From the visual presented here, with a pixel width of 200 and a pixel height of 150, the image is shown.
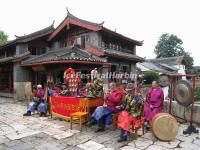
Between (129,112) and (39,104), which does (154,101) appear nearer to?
(129,112)

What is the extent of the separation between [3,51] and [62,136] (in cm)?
1577

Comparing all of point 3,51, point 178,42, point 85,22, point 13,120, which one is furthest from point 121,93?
point 178,42

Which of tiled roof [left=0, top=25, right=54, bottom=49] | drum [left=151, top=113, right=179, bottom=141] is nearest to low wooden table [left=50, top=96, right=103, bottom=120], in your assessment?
drum [left=151, top=113, right=179, bottom=141]

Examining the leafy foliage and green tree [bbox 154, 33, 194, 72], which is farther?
green tree [bbox 154, 33, 194, 72]

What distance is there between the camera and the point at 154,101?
259 inches

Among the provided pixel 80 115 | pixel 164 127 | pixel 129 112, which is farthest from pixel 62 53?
pixel 164 127

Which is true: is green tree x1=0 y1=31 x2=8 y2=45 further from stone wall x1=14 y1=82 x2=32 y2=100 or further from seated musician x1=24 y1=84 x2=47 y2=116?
seated musician x1=24 y1=84 x2=47 y2=116

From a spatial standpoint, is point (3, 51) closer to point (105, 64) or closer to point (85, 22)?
point (85, 22)

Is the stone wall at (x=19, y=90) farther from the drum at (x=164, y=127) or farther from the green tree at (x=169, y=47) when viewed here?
the green tree at (x=169, y=47)

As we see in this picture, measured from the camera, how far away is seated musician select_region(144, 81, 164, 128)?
257 inches

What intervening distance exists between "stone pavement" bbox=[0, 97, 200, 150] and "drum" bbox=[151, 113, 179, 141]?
17cm

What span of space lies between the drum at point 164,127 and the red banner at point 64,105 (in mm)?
2902

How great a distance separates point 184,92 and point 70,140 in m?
3.76

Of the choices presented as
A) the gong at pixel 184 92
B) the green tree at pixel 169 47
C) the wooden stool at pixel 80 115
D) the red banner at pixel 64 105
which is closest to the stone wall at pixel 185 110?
the gong at pixel 184 92
